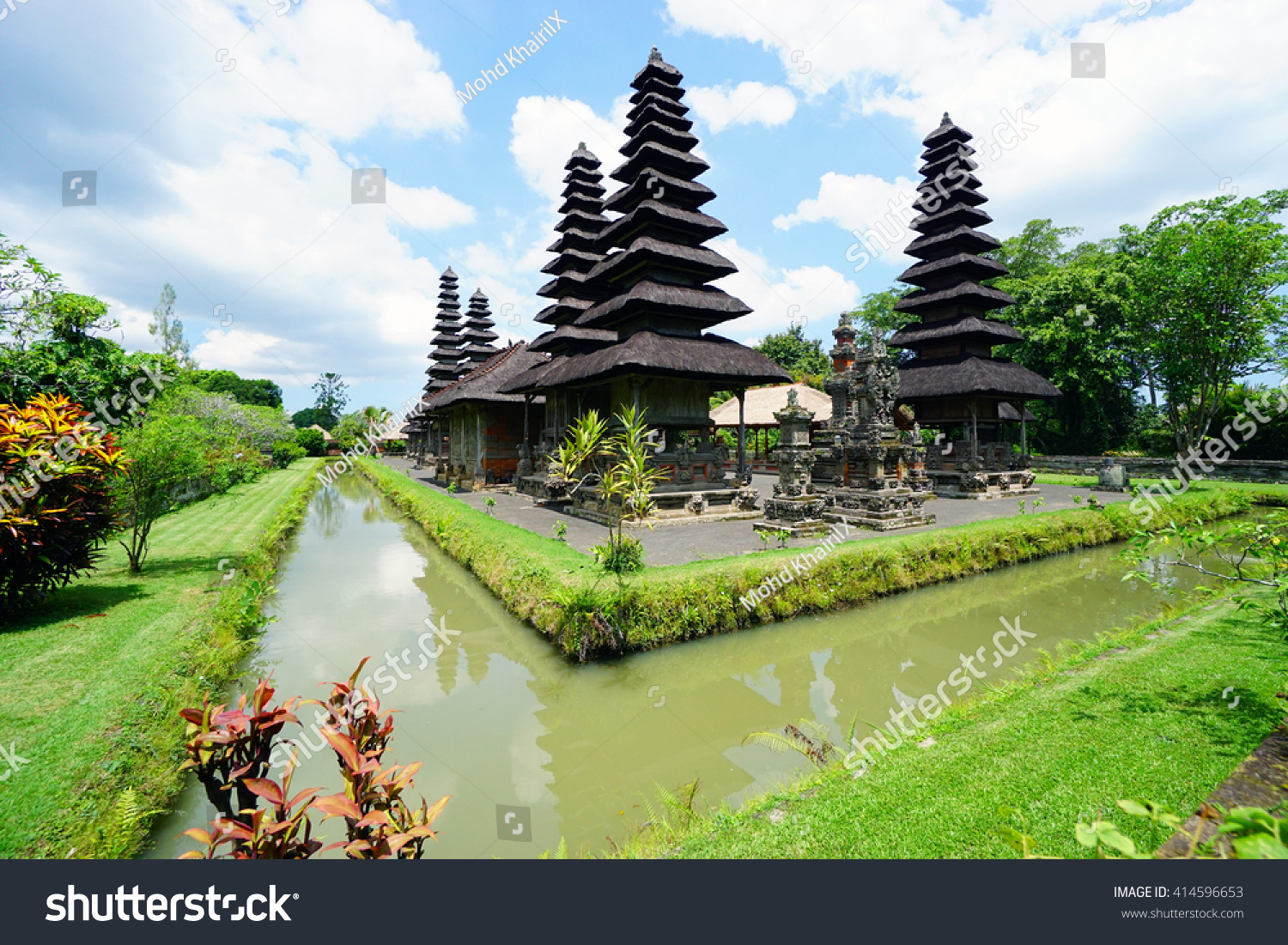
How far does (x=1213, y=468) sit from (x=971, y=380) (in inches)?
515

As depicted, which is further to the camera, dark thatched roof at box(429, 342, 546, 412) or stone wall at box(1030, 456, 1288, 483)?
dark thatched roof at box(429, 342, 546, 412)

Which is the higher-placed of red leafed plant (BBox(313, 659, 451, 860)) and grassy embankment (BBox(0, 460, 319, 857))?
red leafed plant (BBox(313, 659, 451, 860))

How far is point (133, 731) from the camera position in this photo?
4250 millimetres

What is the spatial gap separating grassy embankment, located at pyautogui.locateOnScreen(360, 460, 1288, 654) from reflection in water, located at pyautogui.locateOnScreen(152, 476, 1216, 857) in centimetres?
30

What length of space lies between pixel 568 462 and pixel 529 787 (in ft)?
18.5

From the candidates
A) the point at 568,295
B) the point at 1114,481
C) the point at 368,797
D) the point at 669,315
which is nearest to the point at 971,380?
the point at 1114,481

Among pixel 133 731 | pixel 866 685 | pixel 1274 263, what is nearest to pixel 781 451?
pixel 866 685

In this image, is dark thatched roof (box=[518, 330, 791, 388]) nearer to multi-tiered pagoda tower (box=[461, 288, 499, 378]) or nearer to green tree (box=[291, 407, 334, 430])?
multi-tiered pagoda tower (box=[461, 288, 499, 378])

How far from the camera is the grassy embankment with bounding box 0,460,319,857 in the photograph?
11.1ft

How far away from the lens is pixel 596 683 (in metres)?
6.47

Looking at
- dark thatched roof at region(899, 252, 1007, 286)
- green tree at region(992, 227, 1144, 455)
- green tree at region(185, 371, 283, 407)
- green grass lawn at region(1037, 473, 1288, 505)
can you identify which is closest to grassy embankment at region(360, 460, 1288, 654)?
green grass lawn at region(1037, 473, 1288, 505)

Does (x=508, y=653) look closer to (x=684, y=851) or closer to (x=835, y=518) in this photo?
(x=684, y=851)

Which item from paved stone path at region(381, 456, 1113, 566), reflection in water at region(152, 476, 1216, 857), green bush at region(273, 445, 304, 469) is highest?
green bush at region(273, 445, 304, 469)

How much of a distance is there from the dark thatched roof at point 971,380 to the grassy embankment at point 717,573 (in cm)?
758
